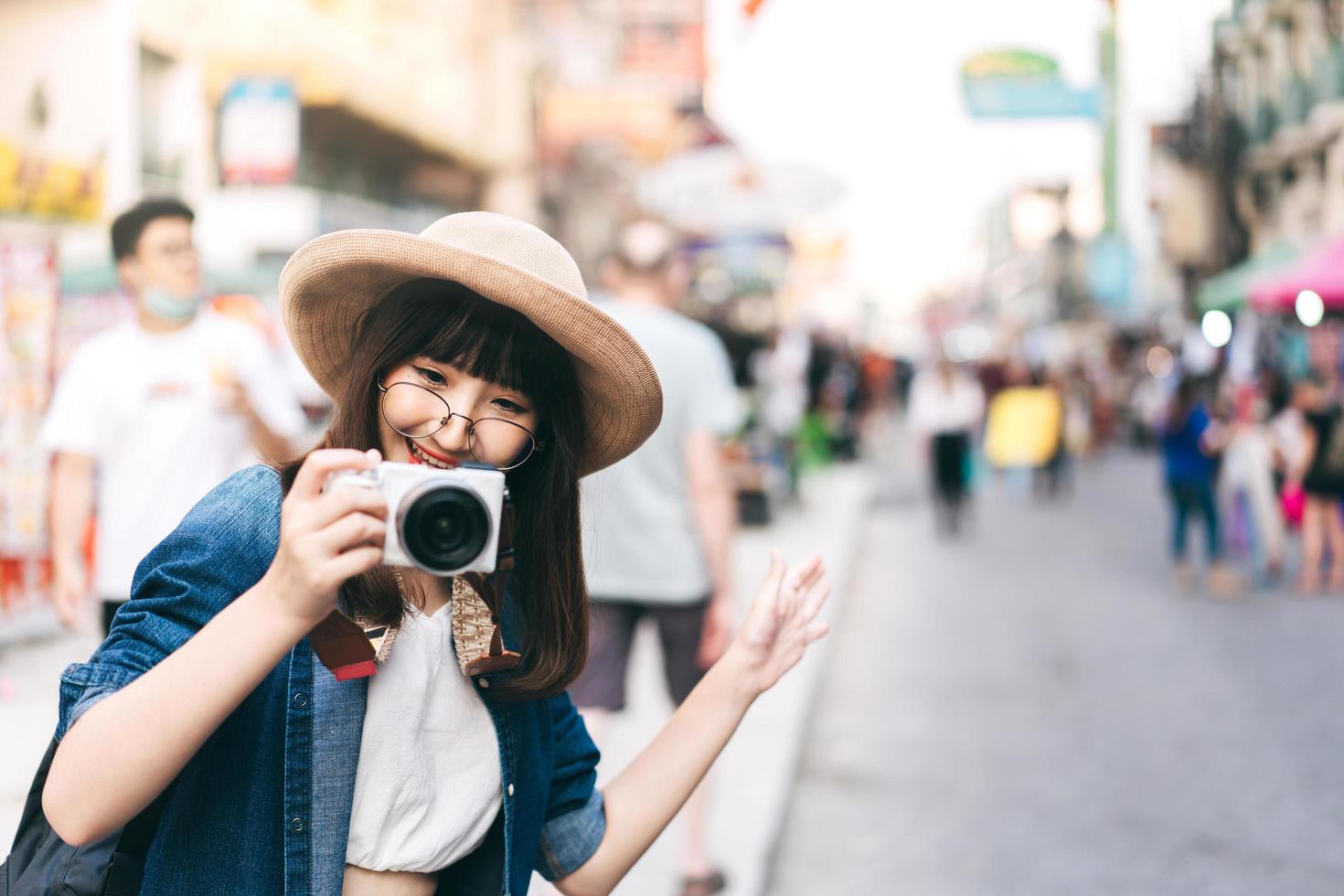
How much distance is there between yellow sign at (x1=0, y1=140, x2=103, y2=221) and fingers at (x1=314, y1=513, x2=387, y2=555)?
27.2 feet

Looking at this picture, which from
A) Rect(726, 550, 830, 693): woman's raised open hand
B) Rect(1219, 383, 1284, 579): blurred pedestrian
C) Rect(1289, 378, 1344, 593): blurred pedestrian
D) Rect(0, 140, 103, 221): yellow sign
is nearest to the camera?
Rect(726, 550, 830, 693): woman's raised open hand

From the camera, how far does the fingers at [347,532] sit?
1271 mm

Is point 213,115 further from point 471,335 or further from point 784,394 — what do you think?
point 471,335

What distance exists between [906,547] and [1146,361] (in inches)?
989

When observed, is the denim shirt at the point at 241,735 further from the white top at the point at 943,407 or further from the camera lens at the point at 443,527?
the white top at the point at 943,407

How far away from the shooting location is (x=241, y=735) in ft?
4.97

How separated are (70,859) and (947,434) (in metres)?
13.5

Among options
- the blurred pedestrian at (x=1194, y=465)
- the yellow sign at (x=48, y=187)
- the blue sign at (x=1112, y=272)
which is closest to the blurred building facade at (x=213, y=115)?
the yellow sign at (x=48, y=187)

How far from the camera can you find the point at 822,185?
12008 millimetres

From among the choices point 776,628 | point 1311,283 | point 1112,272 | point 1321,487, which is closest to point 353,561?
point 776,628

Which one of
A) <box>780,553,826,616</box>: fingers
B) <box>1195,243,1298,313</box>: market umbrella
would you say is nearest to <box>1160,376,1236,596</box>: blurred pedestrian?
<box>780,553,826,616</box>: fingers

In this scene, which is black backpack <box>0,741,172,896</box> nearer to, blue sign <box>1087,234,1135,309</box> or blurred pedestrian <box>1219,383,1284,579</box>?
blurred pedestrian <box>1219,383,1284,579</box>

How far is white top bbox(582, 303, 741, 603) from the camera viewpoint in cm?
416

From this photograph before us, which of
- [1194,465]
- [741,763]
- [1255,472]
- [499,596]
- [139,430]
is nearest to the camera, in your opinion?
[499,596]
